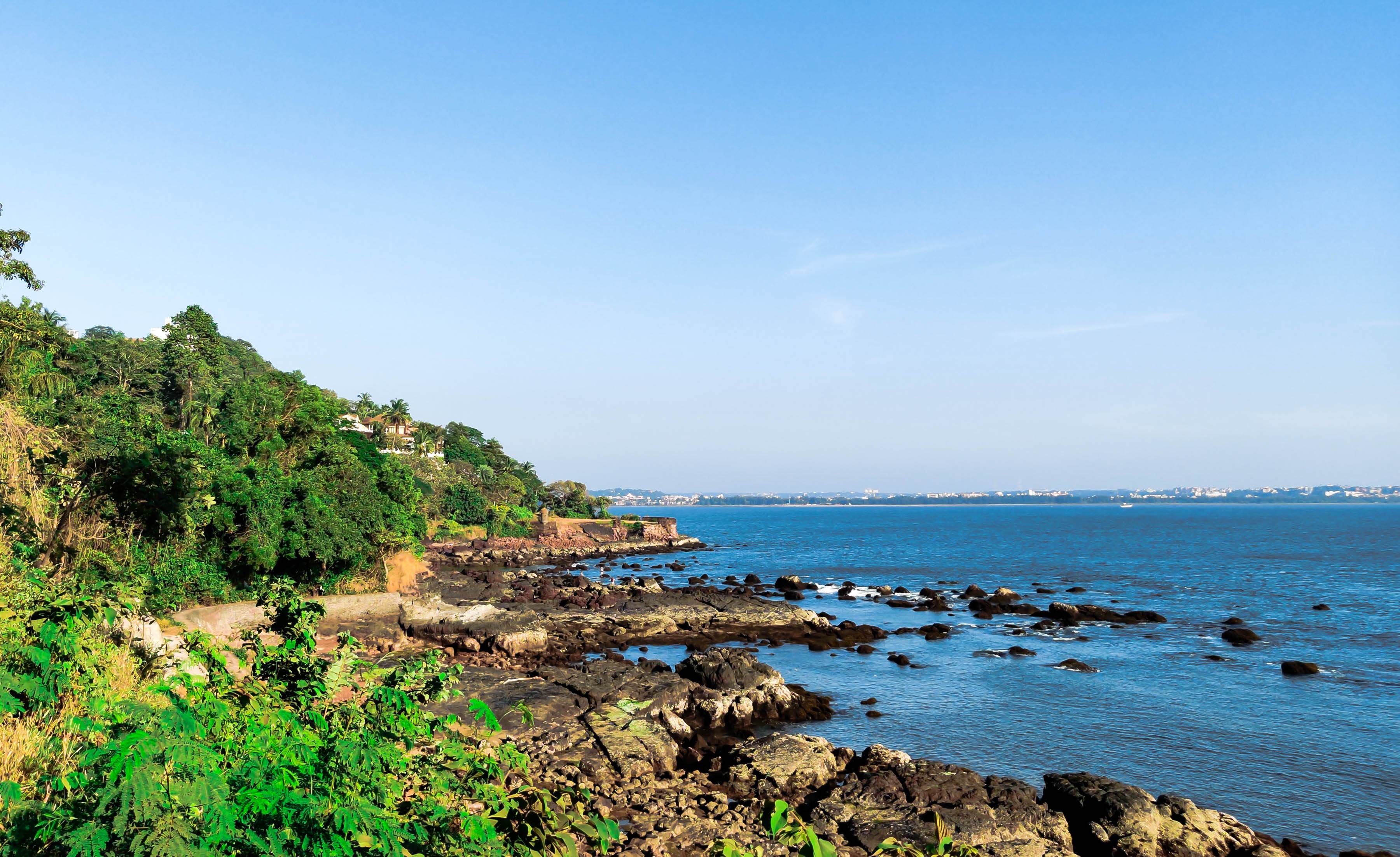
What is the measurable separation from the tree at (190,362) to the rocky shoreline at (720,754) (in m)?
34.4

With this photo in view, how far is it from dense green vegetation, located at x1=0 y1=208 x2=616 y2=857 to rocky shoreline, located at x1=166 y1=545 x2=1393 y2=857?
0.93 m

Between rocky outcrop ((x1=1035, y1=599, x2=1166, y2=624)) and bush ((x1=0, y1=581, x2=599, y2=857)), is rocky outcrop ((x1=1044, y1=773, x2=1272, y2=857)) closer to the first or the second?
bush ((x1=0, y1=581, x2=599, y2=857))

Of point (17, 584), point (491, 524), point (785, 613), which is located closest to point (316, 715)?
point (17, 584)

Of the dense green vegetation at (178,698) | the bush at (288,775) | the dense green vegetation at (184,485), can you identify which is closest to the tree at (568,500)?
the dense green vegetation at (184,485)

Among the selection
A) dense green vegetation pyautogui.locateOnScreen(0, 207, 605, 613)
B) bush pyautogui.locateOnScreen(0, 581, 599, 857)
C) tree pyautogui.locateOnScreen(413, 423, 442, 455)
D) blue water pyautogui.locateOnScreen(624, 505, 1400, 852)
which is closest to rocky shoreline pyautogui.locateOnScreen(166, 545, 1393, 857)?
bush pyautogui.locateOnScreen(0, 581, 599, 857)

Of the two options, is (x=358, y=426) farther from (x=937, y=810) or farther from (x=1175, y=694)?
(x=937, y=810)

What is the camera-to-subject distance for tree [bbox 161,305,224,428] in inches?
2352

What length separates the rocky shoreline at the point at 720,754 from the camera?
50.3 ft

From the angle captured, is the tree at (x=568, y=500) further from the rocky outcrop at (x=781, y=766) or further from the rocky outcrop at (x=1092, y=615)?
the rocky outcrop at (x=781, y=766)

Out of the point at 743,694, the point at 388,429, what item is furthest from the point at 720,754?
the point at 388,429

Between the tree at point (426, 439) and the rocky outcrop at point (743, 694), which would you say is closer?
the rocky outcrop at point (743, 694)

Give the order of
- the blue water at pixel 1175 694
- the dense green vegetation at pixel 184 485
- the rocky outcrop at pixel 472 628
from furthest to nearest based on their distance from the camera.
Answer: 1. the rocky outcrop at pixel 472 628
2. the blue water at pixel 1175 694
3. the dense green vegetation at pixel 184 485

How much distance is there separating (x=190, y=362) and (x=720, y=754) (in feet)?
198

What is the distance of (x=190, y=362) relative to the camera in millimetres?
61719
